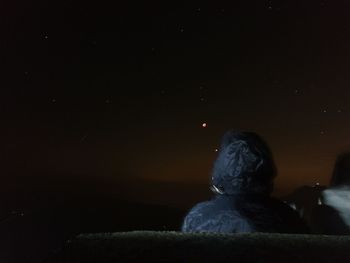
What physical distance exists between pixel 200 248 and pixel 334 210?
341 centimetres

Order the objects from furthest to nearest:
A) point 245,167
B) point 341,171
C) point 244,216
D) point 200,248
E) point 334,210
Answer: point 341,171
point 334,210
point 245,167
point 244,216
point 200,248


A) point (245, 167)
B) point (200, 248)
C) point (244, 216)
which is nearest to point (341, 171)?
point (245, 167)

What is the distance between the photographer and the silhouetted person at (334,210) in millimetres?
4434

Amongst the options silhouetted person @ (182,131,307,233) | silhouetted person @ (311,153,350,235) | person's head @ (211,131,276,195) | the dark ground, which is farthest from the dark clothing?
the dark ground

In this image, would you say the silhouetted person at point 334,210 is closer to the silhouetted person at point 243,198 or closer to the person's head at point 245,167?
the silhouetted person at point 243,198

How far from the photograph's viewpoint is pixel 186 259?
129 centimetres

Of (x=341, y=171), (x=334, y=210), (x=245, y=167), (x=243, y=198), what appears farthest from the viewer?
(x=341, y=171)

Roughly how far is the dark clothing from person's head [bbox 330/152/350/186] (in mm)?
1110

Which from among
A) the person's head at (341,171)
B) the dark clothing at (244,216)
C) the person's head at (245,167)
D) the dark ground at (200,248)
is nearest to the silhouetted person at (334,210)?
the person's head at (341,171)

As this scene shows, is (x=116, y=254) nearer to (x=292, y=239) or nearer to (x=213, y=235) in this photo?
(x=213, y=235)

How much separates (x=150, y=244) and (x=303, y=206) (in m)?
4.25

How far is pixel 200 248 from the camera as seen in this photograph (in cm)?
137

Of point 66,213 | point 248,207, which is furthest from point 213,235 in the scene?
point 66,213

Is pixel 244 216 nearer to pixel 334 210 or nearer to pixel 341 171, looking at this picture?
pixel 334 210
